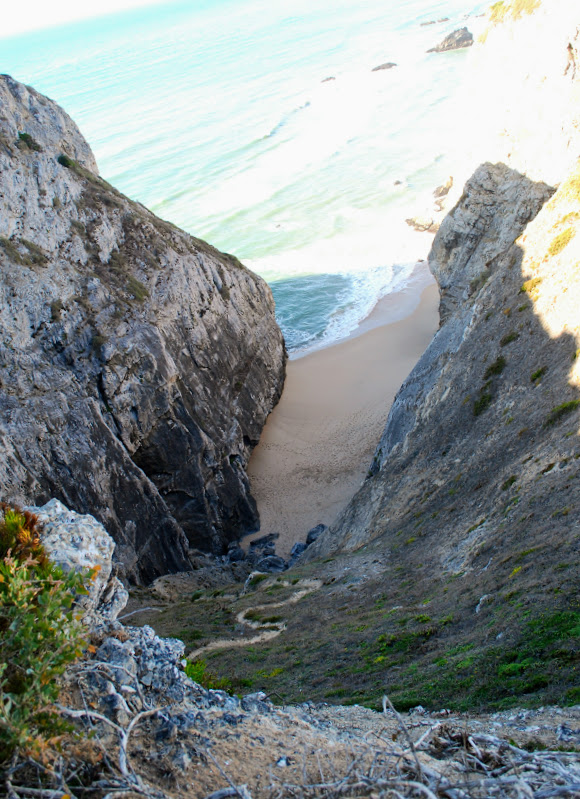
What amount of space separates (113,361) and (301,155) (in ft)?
270

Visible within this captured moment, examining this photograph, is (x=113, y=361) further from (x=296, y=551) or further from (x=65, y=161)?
(x=296, y=551)

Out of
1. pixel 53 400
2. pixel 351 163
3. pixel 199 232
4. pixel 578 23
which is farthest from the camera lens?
pixel 351 163

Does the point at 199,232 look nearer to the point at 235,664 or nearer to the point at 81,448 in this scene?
the point at 81,448

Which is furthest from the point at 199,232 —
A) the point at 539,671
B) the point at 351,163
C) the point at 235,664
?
the point at 539,671

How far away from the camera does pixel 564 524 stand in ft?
62.0

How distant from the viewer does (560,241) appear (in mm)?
31922

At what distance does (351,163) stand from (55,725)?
100m

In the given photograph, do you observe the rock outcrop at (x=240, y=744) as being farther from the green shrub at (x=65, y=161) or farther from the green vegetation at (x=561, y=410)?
the green shrub at (x=65, y=161)

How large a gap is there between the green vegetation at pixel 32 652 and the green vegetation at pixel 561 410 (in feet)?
65.0

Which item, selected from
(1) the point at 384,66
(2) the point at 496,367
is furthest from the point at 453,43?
(2) the point at 496,367

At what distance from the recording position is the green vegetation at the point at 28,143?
35250mm

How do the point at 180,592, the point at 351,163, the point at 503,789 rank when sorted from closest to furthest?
1. the point at 503,789
2. the point at 180,592
3. the point at 351,163

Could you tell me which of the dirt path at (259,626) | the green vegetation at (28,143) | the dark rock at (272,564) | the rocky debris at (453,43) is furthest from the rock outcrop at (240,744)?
the rocky debris at (453,43)

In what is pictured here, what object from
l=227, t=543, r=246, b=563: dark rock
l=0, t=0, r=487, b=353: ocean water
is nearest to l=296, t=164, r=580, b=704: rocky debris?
l=227, t=543, r=246, b=563: dark rock
